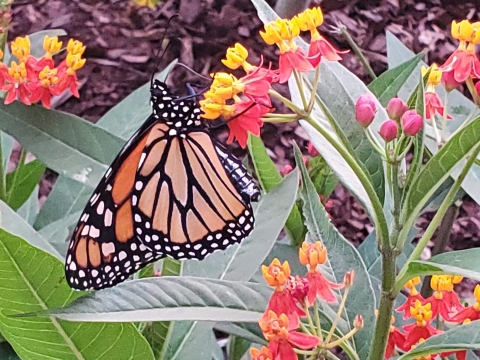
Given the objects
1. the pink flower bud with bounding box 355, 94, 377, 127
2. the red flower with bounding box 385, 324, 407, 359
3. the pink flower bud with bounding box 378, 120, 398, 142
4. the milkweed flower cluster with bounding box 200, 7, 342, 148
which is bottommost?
the red flower with bounding box 385, 324, 407, 359

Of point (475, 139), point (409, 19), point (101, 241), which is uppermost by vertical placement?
point (475, 139)

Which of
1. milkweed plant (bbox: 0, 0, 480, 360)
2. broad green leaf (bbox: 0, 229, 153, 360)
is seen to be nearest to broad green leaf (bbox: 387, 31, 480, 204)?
milkweed plant (bbox: 0, 0, 480, 360)

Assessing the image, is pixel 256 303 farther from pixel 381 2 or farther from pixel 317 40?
pixel 381 2

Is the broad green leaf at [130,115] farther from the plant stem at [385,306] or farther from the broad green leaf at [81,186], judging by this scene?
the plant stem at [385,306]

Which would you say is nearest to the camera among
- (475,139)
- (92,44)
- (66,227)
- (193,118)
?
(475,139)

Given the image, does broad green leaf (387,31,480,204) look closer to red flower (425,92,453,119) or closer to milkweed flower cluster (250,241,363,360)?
red flower (425,92,453,119)

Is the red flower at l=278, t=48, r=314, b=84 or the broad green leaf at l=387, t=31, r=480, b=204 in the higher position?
the red flower at l=278, t=48, r=314, b=84

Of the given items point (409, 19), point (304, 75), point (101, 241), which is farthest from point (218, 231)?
point (409, 19)

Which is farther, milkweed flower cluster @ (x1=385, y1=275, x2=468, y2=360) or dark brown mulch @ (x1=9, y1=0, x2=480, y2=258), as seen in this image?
dark brown mulch @ (x1=9, y1=0, x2=480, y2=258)
